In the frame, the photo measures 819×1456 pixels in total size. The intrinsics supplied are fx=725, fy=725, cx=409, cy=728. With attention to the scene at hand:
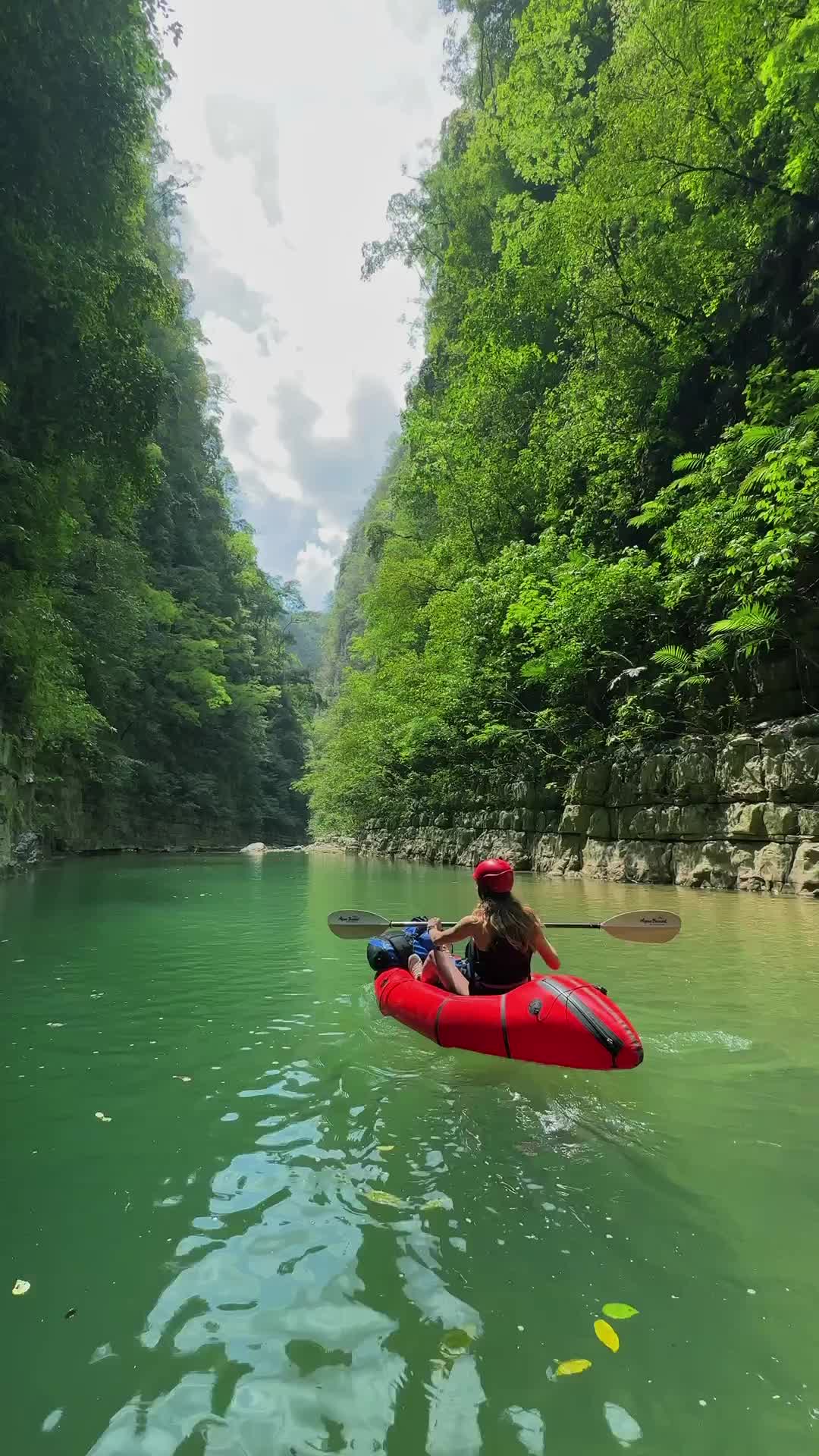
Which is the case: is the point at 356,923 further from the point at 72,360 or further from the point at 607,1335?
the point at 72,360

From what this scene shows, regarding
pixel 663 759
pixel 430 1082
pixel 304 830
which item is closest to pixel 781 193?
pixel 663 759

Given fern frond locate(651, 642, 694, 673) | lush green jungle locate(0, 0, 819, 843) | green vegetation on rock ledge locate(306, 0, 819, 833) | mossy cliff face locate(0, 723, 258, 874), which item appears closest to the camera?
green vegetation on rock ledge locate(306, 0, 819, 833)

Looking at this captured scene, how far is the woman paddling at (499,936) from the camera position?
3.93m

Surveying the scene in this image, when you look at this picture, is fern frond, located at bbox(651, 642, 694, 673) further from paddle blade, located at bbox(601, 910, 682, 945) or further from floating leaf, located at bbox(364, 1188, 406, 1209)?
floating leaf, located at bbox(364, 1188, 406, 1209)

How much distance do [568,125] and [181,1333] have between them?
1999 cm

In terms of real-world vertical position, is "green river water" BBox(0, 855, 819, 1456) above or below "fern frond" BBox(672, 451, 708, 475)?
below

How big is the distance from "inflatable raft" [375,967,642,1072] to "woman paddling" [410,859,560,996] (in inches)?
9.5

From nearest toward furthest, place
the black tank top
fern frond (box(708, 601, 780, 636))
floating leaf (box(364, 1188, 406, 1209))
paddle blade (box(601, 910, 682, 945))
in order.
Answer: floating leaf (box(364, 1188, 406, 1209)), the black tank top, paddle blade (box(601, 910, 682, 945)), fern frond (box(708, 601, 780, 636))

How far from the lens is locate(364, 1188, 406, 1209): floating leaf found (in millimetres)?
2334

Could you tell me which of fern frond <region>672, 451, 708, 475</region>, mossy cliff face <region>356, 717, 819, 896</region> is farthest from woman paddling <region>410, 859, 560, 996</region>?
fern frond <region>672, 451, 708, 475</region>

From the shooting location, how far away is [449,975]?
4492mm

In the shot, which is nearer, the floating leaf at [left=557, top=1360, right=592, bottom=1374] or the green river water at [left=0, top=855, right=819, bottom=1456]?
the green river water at [left=0, top=855, right=819, bottom=1456]

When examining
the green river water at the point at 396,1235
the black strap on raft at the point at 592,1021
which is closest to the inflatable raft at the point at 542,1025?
the black strap on raft at the point at 592,1021

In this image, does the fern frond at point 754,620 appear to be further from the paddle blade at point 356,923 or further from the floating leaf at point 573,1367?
the floating leaf at point 573,1367
